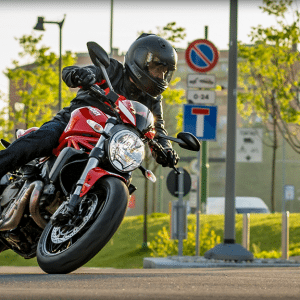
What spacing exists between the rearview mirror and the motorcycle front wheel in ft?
2.89

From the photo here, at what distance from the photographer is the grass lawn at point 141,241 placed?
17.3 m

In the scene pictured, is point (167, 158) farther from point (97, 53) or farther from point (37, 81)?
point (37, 81)

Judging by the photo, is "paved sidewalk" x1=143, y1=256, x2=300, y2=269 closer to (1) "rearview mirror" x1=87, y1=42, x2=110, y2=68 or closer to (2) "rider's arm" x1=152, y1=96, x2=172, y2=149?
(2) "rider's arm" x1=152, y1=96, x2=172, y2=149

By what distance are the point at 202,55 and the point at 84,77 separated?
8086mm

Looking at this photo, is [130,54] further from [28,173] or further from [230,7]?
[230,7]

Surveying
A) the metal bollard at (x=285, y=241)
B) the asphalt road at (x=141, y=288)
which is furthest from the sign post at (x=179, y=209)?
the asphalt road at (x=141, y=288)

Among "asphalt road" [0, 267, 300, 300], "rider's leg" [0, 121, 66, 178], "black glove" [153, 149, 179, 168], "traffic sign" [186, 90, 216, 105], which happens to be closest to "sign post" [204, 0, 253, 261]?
"traffic sign" [186, 90, 216, 105]

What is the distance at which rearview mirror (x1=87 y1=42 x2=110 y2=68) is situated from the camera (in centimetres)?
533

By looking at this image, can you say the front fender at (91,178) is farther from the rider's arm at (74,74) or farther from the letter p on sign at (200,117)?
the letter p on sign at (200,117)

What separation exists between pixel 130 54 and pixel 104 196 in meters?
1.46

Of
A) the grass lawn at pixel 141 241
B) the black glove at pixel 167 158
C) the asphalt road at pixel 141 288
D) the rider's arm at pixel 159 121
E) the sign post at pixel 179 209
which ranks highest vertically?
the rider's arm at pixel 159 121

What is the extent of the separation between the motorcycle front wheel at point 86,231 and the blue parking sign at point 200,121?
736 centimetres

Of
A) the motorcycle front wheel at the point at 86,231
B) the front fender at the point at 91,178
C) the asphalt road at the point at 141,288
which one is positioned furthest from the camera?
the front fender at the point at 91,178

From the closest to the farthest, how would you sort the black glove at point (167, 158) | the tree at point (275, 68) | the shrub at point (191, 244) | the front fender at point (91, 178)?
the front fender at point (91, 178) < the black glove at point (167, 158) < the shrub at point (191, 244) < the tree at point (275, 68)
